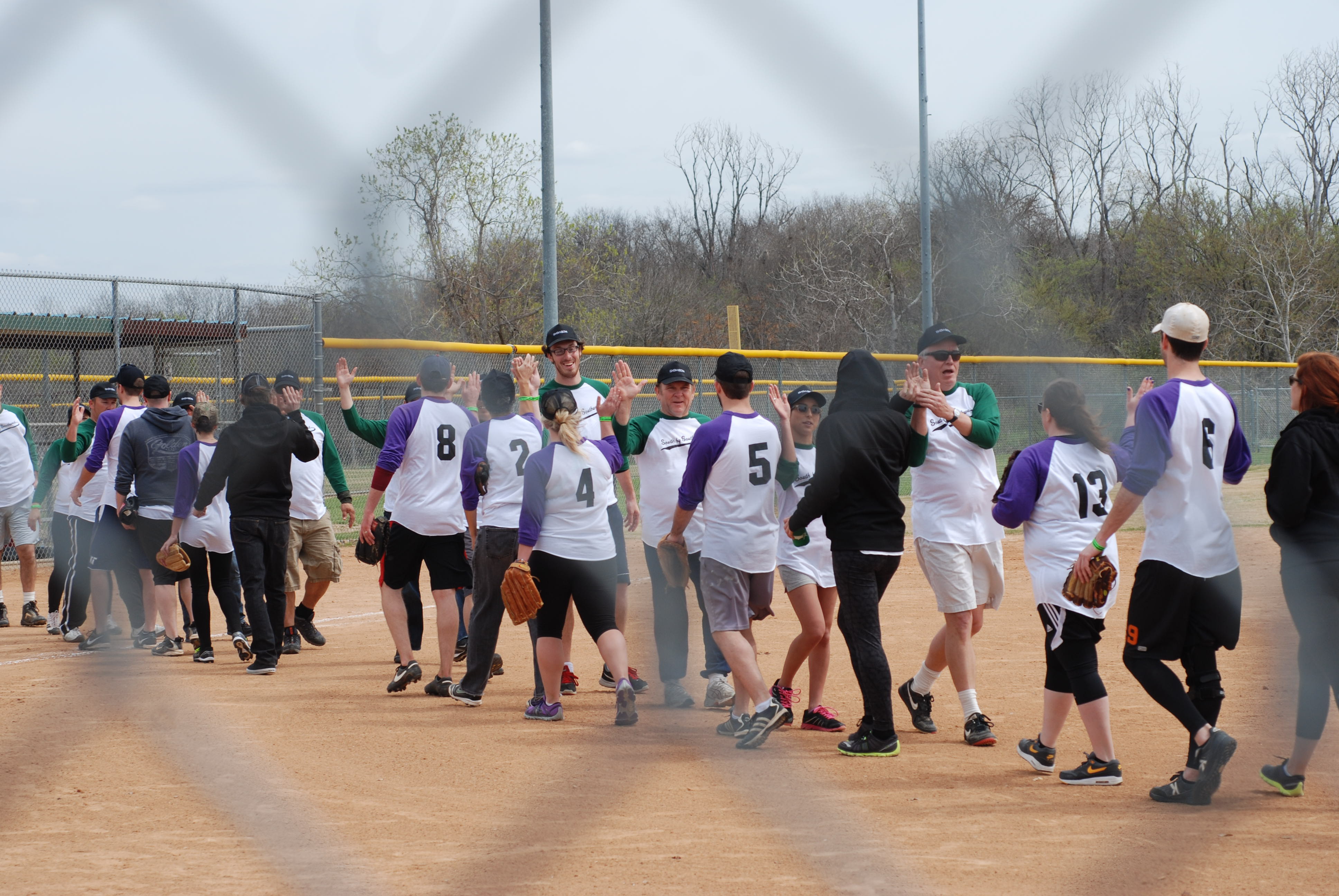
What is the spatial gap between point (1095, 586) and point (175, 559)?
4296mm

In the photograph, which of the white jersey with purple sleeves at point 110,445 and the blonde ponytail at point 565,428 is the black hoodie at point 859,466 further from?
the white jersey with purple sleeves at point 110,445

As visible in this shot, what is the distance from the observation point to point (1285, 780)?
4004mm

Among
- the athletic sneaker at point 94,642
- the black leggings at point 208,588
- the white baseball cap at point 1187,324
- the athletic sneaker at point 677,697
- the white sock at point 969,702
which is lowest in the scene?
the athletic sneaker at point 677,697

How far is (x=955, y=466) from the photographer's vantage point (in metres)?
5.10

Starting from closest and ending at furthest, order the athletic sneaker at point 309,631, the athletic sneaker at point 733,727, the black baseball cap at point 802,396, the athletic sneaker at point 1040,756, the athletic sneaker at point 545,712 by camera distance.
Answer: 1. the athletic sneaker at point 1040,756
2. the athletic sneaker at point 733,727
3. the athletic sneaker at point 545,712
4. the black baseball cap at point 802,396
5. the athletic sneaker at point 309,631

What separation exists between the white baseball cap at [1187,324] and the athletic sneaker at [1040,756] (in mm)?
1629

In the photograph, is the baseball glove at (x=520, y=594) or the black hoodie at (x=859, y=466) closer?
the black hoodie at (x=859, y=466)

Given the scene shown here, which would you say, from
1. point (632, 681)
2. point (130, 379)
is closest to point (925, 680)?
point (632, 681)

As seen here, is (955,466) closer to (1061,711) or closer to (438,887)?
(1061,711)

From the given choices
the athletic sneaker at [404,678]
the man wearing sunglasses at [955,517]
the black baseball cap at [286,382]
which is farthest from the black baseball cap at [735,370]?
the black baseball cap at [286,382]

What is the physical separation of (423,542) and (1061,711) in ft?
11.4

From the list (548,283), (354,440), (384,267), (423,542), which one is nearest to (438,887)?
(384,267)

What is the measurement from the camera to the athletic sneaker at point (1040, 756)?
174 inches

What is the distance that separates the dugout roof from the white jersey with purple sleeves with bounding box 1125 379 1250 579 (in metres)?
6.82
